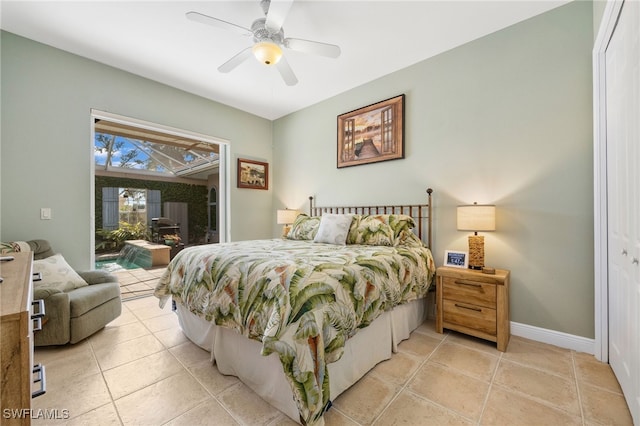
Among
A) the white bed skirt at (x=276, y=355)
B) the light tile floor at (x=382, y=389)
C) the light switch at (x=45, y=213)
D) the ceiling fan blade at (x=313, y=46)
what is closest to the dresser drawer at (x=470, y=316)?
the light tile floor at (x=382, y=389)

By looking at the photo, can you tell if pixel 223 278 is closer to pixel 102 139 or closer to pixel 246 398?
pixel 246 398

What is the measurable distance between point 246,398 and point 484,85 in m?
3.36

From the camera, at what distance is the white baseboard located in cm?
209

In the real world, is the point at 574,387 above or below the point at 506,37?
below

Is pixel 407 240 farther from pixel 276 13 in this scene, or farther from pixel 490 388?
pixel 276 13

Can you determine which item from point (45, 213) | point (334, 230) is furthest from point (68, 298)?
point (334, 230)

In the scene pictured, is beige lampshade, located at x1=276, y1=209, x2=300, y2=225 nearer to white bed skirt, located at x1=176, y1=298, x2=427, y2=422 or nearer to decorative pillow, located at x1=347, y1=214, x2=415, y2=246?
decorative pillow, located at x1=347, y1=214, x2=415, y2=246

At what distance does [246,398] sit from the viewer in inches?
63.4

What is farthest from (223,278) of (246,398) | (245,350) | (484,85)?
(484,85)

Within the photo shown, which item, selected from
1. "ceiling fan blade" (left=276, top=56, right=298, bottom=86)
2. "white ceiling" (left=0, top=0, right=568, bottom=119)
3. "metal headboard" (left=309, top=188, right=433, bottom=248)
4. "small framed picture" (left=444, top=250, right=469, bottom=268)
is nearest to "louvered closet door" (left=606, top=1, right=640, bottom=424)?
"small framed picture" (left=444, top=250, right=469, bottom=268)

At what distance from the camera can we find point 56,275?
2.37 m

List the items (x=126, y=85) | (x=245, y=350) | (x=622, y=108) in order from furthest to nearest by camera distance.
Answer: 1. (x=126, y=85)
2. (x=245, y=350)
3. (x=622, y=108)

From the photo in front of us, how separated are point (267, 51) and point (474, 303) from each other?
8.97 ft

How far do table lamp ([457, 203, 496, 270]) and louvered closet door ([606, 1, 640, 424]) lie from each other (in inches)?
28.7
